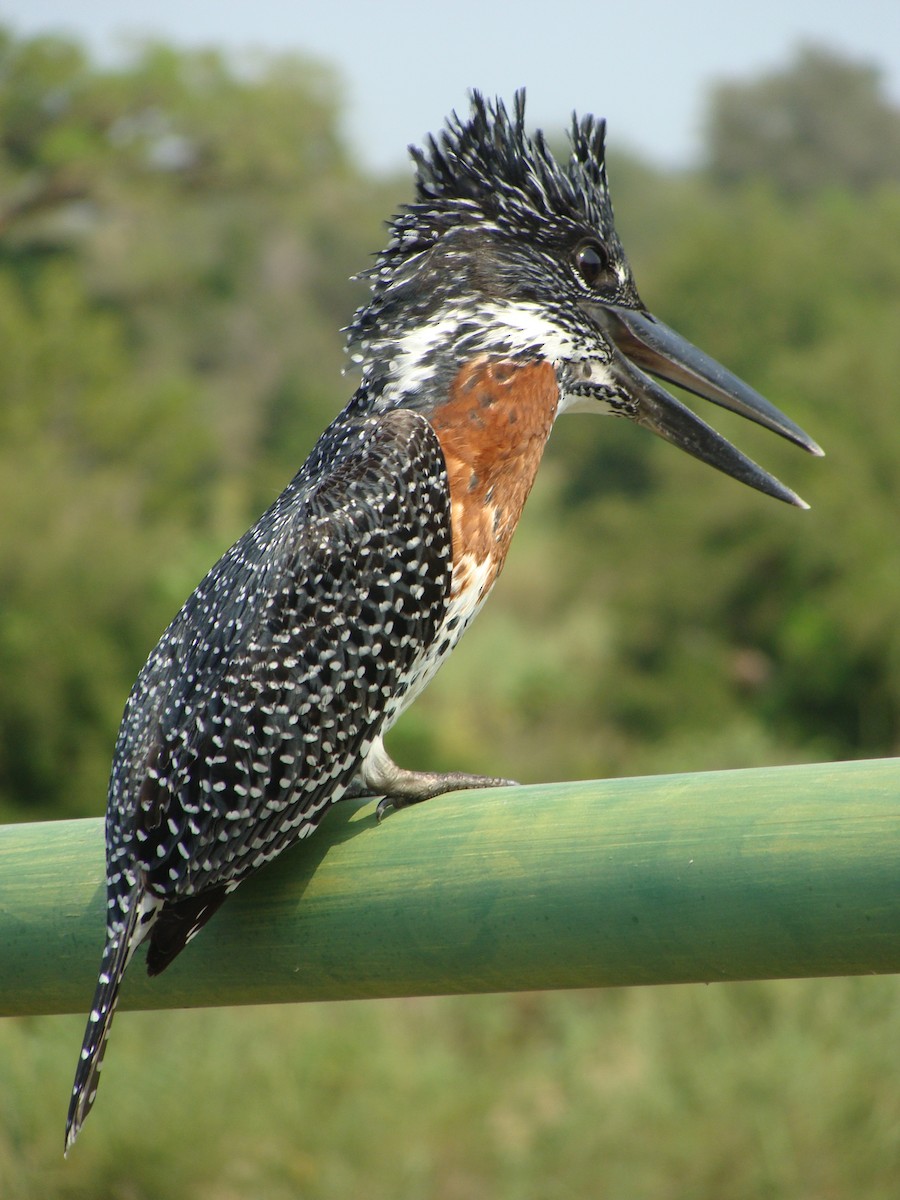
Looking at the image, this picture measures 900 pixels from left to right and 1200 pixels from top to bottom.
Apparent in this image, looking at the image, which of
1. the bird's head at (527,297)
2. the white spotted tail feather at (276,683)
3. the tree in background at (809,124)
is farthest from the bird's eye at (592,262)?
the tree in background at (809,124)

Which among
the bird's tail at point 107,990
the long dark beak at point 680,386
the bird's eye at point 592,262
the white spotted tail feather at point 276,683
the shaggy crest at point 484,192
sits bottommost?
the bird's tail at point 107,990

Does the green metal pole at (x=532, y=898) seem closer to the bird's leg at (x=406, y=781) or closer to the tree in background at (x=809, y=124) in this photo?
the bird's leg at (x=406, y=781)

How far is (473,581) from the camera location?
2.62m

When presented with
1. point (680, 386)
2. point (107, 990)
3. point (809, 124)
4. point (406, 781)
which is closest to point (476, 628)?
point (680, 386)

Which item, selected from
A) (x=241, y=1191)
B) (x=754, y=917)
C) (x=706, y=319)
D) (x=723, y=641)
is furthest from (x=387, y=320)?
(x=706, y=319)

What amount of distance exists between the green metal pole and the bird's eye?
49.6 inches

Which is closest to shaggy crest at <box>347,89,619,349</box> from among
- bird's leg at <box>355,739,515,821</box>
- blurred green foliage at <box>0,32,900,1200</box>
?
bird's leg at <box>355,739,515,821</box>

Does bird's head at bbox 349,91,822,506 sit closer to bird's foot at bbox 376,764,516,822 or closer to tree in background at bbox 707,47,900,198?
bird's foot at bbox 376,764,516,822

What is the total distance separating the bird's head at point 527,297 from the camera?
2717 millimetres

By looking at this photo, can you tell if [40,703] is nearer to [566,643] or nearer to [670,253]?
[566,643]

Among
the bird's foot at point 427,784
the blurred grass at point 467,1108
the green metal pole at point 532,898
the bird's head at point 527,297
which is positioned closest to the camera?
the green metal pole at point 532,898

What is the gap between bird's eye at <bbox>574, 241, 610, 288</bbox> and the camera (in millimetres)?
2902

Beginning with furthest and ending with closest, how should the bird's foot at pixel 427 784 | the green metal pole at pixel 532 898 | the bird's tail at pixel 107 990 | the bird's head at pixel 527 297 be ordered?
the bird's head at pixel 527 297 → the bird's foot at pixel 427 784 → the bird's tail at pixel 107 990 → the green metal pole at pixel 532 898

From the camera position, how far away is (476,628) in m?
27.3
